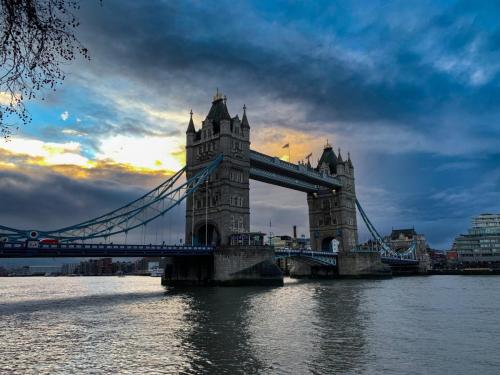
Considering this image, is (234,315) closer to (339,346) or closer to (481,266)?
(339,346)

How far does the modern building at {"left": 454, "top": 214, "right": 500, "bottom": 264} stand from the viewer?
478ft

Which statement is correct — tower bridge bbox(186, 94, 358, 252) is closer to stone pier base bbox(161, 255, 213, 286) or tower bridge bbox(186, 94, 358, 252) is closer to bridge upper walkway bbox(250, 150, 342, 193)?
bridge upper walkway bbox(250, 150, 342, 193)

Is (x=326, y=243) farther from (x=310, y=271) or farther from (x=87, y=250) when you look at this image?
(x=87, y=250)

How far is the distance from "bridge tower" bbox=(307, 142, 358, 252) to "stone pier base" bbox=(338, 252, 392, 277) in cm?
781

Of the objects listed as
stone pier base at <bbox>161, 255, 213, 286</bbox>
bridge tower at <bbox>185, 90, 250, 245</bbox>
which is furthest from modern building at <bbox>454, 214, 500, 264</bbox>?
stone pier base at <bbox>161, 255, 213, 286</bbox>

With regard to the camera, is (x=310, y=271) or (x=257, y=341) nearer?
(x=257, y=341)

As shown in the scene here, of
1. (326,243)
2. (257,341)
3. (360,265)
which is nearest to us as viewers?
(257,341)

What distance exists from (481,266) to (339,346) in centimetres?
13444

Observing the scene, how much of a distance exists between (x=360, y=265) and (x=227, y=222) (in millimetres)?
36932

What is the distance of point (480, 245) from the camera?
147875 mm

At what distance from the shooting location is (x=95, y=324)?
25.4m

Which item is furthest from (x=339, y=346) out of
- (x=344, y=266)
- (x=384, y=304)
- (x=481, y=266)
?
(x=481, y=266)

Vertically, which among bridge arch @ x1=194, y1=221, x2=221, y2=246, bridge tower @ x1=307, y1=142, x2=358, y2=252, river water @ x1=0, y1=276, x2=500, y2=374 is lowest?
river water @ x1=0, y1=276, x2=500, y2=374

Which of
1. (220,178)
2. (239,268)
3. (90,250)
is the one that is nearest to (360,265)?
(220,178)
